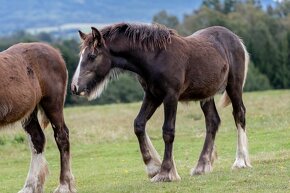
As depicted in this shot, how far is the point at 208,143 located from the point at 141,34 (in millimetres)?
2770

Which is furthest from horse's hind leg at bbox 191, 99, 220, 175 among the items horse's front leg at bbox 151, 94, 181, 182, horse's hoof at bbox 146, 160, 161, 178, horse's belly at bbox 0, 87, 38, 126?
horse's belly at bbox 0, 87, 38, 126

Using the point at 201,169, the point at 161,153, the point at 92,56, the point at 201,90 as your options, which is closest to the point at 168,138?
the point at 201,90

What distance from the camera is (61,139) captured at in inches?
435

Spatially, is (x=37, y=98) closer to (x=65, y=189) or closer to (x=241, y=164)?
(x=65, y=189)

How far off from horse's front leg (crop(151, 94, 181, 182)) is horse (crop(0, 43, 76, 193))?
1.55 m

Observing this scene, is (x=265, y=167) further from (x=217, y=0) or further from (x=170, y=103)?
(x=217, y=0)

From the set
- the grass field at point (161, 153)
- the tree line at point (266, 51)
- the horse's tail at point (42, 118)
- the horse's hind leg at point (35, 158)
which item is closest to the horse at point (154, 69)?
the grass field at point (161, 153)

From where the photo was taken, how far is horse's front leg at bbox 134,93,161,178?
37.5 feet

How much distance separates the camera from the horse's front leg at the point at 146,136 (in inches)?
450

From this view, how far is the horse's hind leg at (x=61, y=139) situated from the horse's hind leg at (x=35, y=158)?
33cm

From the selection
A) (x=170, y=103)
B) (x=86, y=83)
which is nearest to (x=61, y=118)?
(x=86, y=83)

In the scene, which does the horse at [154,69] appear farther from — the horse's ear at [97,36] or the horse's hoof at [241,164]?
the horse's hoof at [241,164]

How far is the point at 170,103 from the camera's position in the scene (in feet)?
36.2

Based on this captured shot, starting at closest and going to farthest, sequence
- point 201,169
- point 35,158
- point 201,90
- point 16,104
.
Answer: point 16,104 → point 35,158 → point 201,90 → point 201,169
